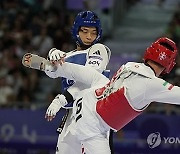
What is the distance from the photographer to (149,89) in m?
4.39

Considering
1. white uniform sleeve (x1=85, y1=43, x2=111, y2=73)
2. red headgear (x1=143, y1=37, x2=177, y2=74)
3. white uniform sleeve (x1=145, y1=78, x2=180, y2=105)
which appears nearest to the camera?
white uniform sleeve (x1=145, y1=78, x2=180, y2=105)

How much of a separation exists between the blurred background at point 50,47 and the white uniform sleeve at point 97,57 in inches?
53.2

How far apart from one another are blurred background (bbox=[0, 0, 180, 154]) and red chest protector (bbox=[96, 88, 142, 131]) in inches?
61.5

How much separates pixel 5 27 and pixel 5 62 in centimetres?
127

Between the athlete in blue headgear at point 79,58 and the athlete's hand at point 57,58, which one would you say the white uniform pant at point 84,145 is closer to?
the athlete in blue headgear at point 79,58

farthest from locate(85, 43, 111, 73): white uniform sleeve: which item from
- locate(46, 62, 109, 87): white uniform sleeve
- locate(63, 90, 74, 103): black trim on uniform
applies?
locate(63, 90, 74, 103): black trim on uniform

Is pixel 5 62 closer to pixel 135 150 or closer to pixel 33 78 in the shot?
pixel 33 78

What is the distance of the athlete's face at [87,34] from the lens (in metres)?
5.32

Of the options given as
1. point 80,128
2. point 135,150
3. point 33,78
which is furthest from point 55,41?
point 80,128

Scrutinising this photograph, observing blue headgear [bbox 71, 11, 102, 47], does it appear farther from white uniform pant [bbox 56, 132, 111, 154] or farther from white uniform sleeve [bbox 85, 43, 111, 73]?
white uniform pant [bbox 56, 132, 111, 154]

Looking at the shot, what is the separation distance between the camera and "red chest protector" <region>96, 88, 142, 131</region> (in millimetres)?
4523

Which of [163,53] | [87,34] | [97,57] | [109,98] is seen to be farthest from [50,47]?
[163,53]

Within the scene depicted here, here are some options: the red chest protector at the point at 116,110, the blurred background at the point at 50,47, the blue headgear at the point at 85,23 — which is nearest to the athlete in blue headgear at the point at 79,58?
the blue headgear at the point at 85,23

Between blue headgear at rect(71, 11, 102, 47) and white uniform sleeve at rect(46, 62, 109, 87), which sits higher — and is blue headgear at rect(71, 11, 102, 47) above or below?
above
